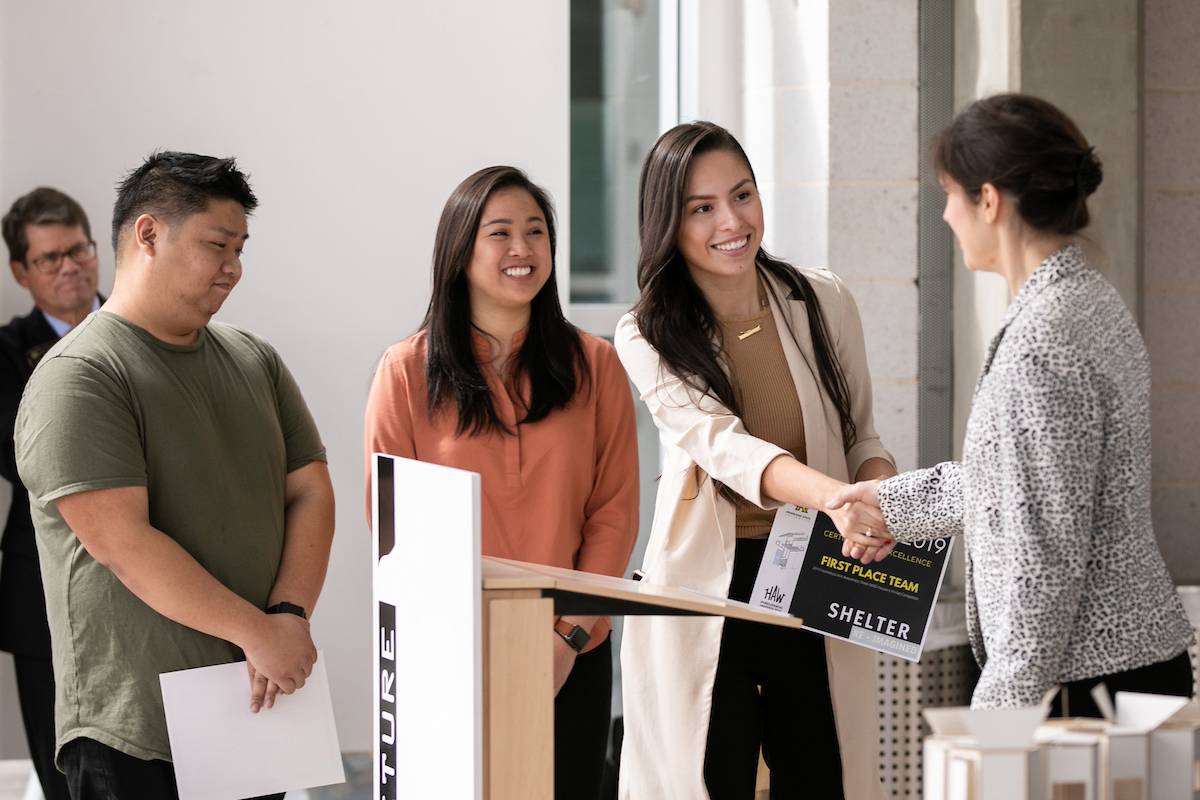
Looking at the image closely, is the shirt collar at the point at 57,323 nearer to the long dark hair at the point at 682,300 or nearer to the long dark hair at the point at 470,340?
the long dark hair at the point at 470,340

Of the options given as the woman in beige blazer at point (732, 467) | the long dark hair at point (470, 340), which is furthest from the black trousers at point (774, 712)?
the long dark hair at point (470, 340)

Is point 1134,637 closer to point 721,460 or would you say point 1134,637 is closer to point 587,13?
point 721,460

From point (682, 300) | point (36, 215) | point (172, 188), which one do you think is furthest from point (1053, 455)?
point (36, 215)

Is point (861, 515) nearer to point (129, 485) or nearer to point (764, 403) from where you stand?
Answer: point (764, 403)

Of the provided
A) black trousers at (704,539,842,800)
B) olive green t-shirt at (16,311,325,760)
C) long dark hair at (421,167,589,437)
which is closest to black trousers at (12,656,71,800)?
olive green t-shirt at (16,311,325,760)

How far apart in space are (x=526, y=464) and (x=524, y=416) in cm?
9

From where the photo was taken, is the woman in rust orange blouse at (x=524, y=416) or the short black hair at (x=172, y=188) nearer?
the short black hair at (x=172, y=188)

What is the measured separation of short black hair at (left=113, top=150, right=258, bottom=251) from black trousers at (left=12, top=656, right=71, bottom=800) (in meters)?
1.58

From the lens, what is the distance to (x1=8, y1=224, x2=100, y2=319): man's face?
3.43 meters

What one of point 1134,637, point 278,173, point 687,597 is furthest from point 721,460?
point 278,173

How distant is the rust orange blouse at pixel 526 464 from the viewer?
2469mm

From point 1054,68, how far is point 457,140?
1644mm

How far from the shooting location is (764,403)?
255cm

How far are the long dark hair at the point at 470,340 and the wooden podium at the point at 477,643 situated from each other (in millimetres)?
699
